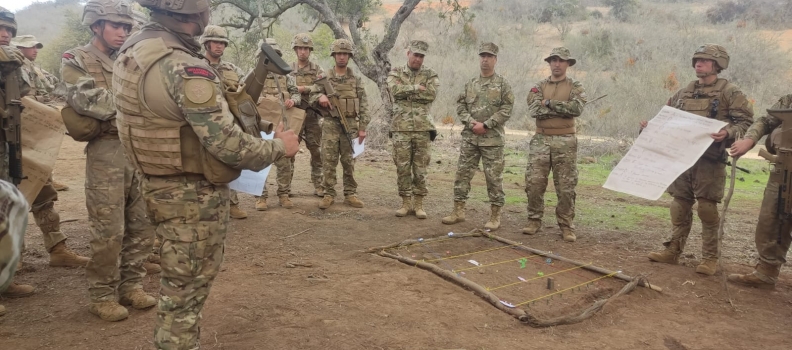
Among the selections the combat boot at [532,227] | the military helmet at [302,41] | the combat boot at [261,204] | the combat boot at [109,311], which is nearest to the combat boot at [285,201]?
the combat boot at [261,204]

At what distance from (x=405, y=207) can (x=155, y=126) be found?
4598 millimetres

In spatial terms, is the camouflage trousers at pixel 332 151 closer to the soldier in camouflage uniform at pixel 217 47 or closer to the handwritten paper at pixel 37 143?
the soldier in camouflage uniform at pixel 217 47

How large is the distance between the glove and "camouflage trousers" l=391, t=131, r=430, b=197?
3.97 m

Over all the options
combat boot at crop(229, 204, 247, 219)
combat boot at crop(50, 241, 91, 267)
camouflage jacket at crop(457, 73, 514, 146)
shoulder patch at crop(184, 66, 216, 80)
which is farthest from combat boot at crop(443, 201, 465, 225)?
shoulder patch at crop(184, 66, 216, 80)

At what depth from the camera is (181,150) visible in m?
2.48

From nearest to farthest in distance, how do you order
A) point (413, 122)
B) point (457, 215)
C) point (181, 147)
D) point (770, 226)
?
point (181, 147)
point (770, 226)
point (457, 215)
point (413, 122)

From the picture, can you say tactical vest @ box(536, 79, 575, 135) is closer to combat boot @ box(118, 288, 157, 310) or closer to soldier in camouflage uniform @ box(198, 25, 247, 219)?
soldier in camouflage uniform @ box(198, 25, 247, 219)

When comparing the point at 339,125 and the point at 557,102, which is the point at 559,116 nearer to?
the point at 557,102

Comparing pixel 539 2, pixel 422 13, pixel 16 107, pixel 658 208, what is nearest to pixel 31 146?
pixel 16 107

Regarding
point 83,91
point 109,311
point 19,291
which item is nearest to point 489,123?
point 83,91

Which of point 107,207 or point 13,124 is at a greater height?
point 13,124

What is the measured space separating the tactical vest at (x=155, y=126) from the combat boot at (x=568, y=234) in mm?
4320

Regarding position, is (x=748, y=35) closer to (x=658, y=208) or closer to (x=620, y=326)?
(x=658, y=208)

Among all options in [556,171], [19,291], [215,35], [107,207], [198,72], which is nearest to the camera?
[198,72]
